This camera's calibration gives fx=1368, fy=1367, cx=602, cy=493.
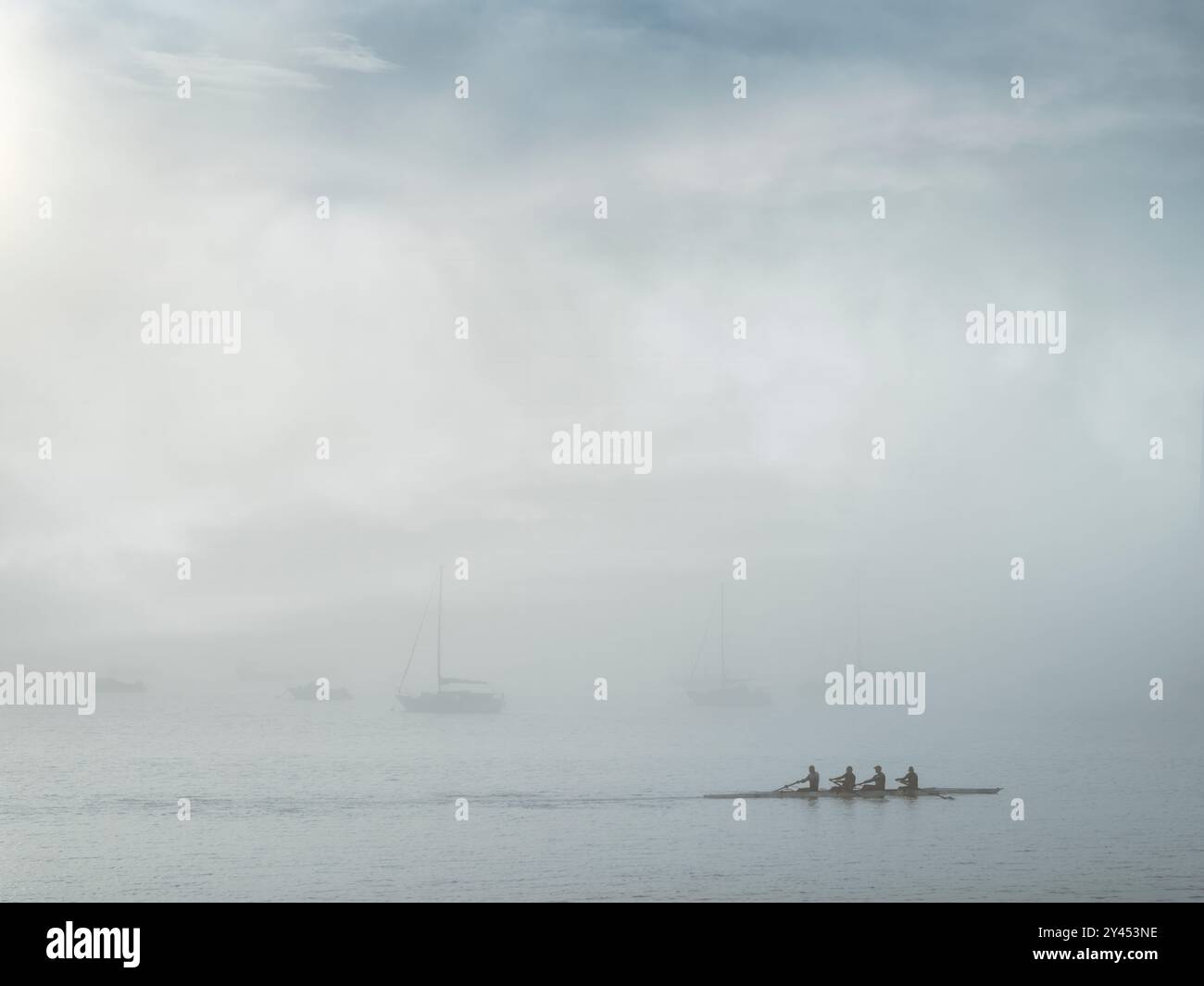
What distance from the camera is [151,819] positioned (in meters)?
76.5

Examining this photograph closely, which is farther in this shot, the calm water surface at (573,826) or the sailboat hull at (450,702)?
the sailboat hull at (450,702)

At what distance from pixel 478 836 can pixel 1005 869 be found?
2518 cm

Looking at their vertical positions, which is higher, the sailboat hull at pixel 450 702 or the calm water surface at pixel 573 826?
the sailboat hull at pixel 450 702

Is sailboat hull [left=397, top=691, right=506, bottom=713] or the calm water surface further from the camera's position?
sailboat hull [left=397, top=691, right=506, bottom=713]
